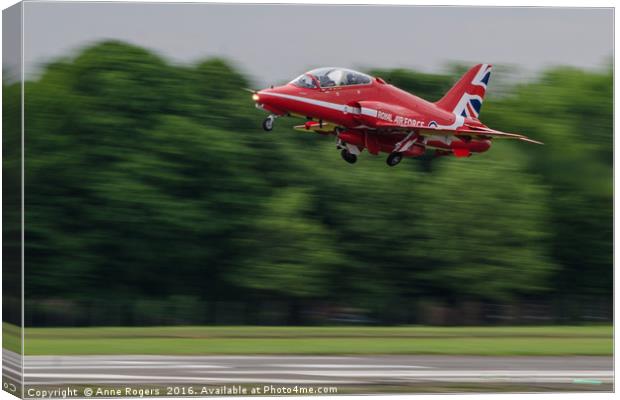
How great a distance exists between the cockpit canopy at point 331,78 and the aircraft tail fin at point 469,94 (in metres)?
1.83

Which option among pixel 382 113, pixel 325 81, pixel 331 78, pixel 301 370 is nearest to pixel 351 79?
pixel 331 78

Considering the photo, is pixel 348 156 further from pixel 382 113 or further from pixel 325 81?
pixel 325 81

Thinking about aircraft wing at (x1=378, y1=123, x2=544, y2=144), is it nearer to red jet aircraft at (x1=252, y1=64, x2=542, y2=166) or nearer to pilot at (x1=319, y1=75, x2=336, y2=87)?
red jet aircraft at (x1=252, y1=64, x2=542, y2=166)

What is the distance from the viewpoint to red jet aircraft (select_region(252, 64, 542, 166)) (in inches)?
1156

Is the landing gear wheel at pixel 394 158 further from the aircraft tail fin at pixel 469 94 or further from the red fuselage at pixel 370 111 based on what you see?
the aircraft tail fin at pixel 469 94

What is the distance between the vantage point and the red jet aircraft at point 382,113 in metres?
29.4

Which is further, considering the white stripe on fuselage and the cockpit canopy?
the cockpit canopy

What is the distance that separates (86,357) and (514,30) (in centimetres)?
1098

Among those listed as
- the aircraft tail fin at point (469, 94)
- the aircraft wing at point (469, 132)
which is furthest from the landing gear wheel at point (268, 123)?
the aircraft tail fin at point (469, 94)

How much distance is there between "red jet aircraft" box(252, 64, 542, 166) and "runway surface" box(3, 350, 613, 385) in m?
4.17

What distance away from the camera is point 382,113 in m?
30.0

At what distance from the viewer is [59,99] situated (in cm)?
3114

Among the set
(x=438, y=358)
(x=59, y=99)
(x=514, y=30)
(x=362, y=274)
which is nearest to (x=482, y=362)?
(x=438, y=358)

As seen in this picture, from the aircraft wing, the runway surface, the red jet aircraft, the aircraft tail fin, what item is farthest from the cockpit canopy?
the runway surface
